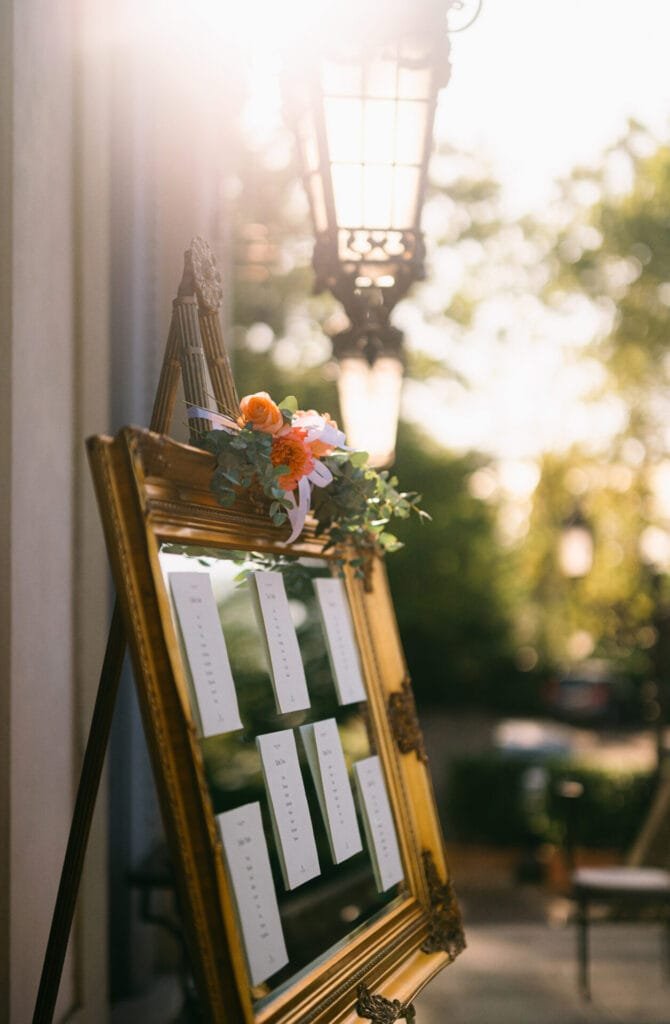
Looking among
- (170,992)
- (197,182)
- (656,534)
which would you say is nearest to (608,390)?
(656,534)

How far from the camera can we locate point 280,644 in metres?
2.29

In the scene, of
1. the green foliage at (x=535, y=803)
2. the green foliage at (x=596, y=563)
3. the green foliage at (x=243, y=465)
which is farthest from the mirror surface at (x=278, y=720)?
the green foliage at (x=535, y=803)

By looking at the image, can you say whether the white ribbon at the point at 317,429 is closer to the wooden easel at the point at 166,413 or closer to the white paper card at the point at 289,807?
the wooden easel at the point at 166,413

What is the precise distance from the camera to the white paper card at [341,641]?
256cm

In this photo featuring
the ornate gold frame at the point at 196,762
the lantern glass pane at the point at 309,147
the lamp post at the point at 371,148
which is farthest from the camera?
the lantern glass pane at the point at 309,147

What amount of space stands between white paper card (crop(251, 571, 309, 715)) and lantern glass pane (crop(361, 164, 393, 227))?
1.61 metres

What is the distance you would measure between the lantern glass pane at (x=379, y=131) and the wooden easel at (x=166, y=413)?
1146 mm

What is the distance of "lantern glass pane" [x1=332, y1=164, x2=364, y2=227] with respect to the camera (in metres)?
3.53

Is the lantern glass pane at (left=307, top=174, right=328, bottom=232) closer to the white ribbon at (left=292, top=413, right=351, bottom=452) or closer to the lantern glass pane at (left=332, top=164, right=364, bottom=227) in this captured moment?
the lantern glass pane at (left=332, top=164, right=364, bottom=227)

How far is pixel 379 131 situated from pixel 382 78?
Answer: 0.16 meters

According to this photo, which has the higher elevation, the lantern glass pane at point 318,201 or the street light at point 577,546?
the lantern glass pane at point 318,201

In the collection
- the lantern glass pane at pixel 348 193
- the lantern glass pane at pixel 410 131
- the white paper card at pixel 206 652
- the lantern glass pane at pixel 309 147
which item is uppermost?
the lantern glass pane at pixel 309 147

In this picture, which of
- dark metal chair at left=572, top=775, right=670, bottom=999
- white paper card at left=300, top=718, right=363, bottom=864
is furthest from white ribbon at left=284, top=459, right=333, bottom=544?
dark metal chair at left=572, top=775, right=670, bottom=999

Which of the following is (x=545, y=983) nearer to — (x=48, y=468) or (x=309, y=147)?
(x=48, y=468)
